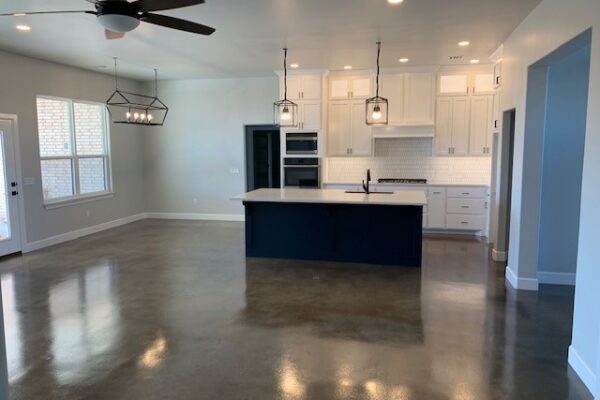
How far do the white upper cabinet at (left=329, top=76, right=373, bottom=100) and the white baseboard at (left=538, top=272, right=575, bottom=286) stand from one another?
4.24 m

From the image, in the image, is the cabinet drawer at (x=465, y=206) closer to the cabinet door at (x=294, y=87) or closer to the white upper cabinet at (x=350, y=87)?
the white upper cabinet at (x=350, y=87)

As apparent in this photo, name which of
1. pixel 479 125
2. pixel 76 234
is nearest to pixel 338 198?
pixel 479 125

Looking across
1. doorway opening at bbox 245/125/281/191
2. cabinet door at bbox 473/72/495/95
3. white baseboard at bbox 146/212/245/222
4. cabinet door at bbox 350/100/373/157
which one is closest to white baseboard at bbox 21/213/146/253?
white baseboard at bbox 146/212/245/222

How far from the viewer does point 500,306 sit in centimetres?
409

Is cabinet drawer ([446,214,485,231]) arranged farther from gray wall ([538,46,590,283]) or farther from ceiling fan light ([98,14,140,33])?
ceiling fan light ([98,14,140,33])

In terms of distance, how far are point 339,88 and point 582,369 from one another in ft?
19.8

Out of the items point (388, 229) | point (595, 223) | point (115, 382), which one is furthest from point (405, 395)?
point (388, 229)

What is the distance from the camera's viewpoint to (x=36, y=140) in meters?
6.57

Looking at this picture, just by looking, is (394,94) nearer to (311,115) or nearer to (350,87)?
(350,87)

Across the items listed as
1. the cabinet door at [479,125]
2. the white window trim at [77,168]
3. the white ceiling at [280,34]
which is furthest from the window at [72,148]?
the cabinet door at [479,125]

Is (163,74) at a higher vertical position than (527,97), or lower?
higher

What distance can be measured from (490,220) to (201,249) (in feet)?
15.2

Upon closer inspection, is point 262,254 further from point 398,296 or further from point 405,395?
point 405,395

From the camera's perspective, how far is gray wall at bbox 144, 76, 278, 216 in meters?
8.59
